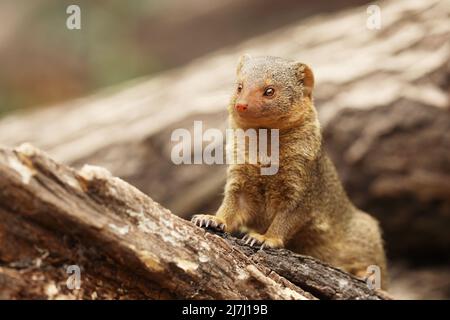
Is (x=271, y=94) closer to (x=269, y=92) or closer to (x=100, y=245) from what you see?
(x=269, y=92)

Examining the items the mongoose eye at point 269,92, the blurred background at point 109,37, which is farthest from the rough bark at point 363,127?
the blurred background at point 109,37

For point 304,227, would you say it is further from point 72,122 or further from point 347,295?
point 72,122

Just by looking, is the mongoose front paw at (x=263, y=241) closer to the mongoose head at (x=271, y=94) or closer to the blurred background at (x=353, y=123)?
the mongoose head at (x=271, y=94)

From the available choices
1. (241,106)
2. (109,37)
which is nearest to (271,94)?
(241,106)

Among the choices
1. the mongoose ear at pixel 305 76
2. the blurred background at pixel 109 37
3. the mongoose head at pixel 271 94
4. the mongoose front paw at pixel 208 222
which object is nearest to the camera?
the mongoose front paw at pixel 208 222

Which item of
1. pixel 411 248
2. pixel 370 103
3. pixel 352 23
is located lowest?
pixel 411 248

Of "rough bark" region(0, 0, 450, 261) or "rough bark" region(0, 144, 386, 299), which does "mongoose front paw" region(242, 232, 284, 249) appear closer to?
"rough bark" region(0, 144, 386, 299)

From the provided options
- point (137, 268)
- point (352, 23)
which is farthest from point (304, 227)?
point (352, 23)
